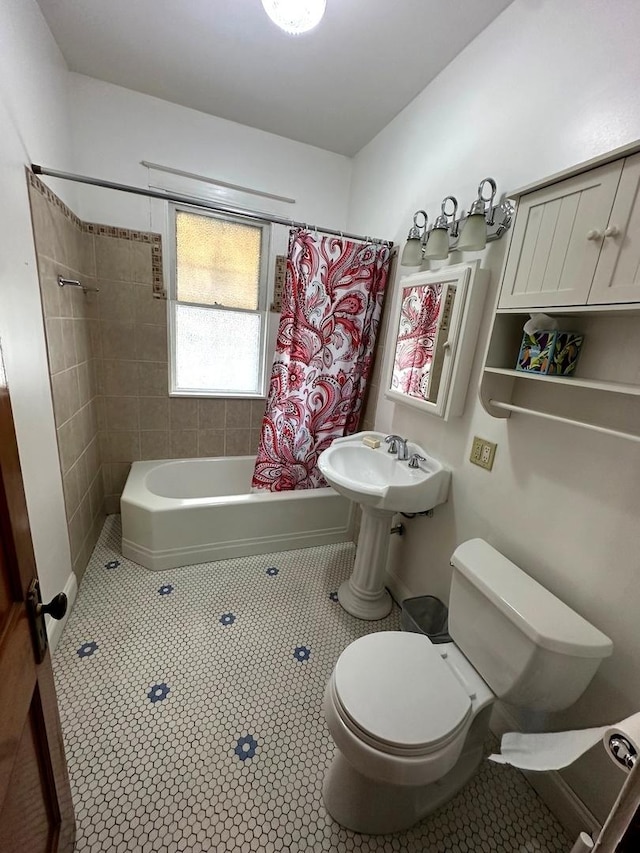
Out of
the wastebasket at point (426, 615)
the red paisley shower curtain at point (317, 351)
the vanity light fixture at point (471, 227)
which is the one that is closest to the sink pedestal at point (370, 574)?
the wastebasket at point (426, 615)

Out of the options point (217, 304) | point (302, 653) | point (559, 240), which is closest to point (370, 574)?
point (302, 653)

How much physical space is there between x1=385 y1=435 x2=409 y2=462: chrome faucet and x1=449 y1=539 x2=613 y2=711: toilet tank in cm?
61

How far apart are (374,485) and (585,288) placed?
1.09m

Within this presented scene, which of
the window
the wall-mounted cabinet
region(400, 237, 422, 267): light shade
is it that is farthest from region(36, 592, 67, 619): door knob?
the window

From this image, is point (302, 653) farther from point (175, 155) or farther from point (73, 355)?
point (175, 155)

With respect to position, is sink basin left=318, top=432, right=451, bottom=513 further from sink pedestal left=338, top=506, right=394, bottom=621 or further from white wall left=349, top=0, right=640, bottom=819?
sink pedestal left=338, top=506, right=394, bottom=621

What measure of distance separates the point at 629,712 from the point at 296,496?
5.57 ft

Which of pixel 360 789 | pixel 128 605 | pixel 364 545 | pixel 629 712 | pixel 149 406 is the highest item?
pixel 149 406

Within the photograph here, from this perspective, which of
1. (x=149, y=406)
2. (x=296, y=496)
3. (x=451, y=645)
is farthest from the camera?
(x=149, y=406)

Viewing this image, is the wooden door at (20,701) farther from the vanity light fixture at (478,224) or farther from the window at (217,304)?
the window at (217,304)

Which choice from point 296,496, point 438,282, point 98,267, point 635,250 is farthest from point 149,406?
point 635,250

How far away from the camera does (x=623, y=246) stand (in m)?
0.85

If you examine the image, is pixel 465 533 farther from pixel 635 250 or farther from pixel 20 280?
pixel 20 280

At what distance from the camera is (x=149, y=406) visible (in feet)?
7.98
